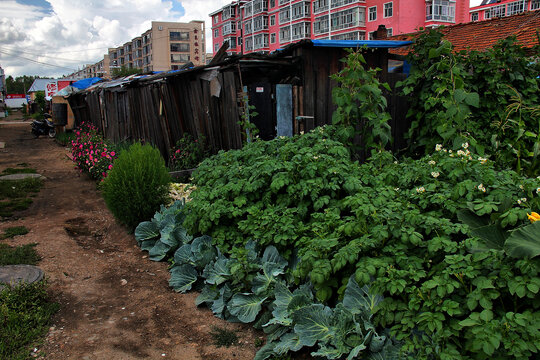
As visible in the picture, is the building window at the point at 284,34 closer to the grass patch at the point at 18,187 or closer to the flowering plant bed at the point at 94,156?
the flowering plant bed at the point at 94,156

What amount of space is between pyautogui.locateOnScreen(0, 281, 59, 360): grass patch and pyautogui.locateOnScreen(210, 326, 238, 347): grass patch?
1378mm

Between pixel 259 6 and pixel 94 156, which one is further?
pixel 259 6

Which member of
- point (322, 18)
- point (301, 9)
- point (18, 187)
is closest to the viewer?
point (18, 187)

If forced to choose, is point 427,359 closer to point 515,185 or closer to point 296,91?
point 515,185

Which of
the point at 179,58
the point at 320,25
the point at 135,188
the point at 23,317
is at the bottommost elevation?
the point at 23,317

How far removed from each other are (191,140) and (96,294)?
5.15 metres

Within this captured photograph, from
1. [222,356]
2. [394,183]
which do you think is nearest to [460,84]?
[394,183]

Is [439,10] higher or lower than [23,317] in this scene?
higher

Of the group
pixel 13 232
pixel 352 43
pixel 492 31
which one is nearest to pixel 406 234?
pixel 352 43

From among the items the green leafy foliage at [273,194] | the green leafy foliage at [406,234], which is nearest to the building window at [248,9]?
the green leafy foliage at [273,194]

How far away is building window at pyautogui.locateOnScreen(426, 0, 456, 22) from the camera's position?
42.5 metres

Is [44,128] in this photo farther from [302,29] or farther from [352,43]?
[302,29]

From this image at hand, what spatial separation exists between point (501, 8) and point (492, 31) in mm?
45844

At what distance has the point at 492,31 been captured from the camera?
12094mm
